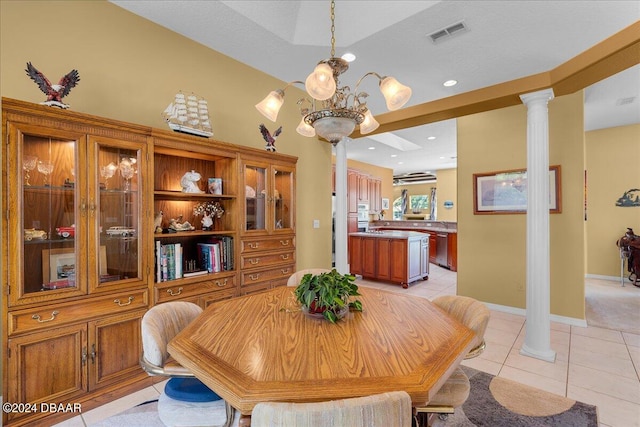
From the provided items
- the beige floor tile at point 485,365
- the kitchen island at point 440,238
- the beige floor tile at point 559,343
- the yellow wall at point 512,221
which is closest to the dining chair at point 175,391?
the beige floor tile at point 485,365

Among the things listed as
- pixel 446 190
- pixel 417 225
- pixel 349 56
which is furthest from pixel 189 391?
pixel 446 190

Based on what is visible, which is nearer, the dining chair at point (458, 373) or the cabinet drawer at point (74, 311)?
the dining chair at point (458, 373)

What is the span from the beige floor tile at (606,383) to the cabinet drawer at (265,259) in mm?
2705

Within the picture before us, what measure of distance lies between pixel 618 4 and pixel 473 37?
3.14ft

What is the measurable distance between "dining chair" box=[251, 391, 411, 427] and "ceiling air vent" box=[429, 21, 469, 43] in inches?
113

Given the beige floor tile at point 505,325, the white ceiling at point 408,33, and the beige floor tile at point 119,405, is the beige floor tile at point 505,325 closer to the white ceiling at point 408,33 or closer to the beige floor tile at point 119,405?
the white ceiling at point 408,33

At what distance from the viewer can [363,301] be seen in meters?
1.94

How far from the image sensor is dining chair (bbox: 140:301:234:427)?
1.28m

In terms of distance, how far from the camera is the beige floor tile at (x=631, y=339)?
9.84 ft

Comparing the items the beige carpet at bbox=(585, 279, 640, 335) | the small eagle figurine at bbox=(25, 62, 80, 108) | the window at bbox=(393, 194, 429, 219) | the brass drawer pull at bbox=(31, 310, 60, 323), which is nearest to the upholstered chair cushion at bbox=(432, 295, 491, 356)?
the brass drawer pull at bbox=(31, 310, 60, 323)

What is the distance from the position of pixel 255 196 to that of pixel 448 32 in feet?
7.73

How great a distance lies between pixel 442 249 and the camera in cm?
732

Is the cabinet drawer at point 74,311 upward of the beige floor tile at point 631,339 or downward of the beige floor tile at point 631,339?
upward

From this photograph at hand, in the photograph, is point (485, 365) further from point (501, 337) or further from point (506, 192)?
point (506, 192)
